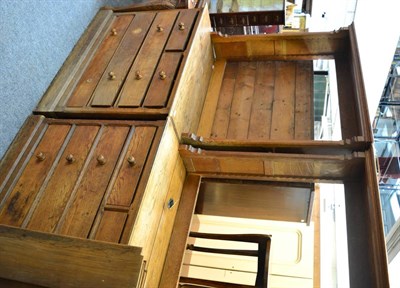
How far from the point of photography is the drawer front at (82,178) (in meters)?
1.53

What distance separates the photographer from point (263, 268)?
1631mm

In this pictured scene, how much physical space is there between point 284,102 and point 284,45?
505 millimetres

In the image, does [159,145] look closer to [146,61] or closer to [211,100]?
[146,61]

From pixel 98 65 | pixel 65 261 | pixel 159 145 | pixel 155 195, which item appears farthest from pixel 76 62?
pixel 65 261

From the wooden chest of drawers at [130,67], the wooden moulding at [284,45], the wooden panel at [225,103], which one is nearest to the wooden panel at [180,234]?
the wooden panel at [225,103]

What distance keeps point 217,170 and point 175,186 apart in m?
0.27

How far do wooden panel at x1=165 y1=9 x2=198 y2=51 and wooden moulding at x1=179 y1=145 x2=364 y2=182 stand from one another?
765 millimetres

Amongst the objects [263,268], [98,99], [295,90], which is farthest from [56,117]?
[295,90]

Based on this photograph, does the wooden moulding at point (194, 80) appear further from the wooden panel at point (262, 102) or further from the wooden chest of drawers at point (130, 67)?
the wooden panel at point (262, 102)

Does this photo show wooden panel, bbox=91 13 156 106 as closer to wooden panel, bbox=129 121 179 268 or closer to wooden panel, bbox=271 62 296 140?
wooden panel, bbox=129 121 179 268

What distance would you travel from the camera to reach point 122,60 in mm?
2248

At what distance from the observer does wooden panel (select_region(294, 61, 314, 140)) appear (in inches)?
84.6

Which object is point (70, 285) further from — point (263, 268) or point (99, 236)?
point (263, 268)

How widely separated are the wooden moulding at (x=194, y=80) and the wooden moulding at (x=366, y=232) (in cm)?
102
